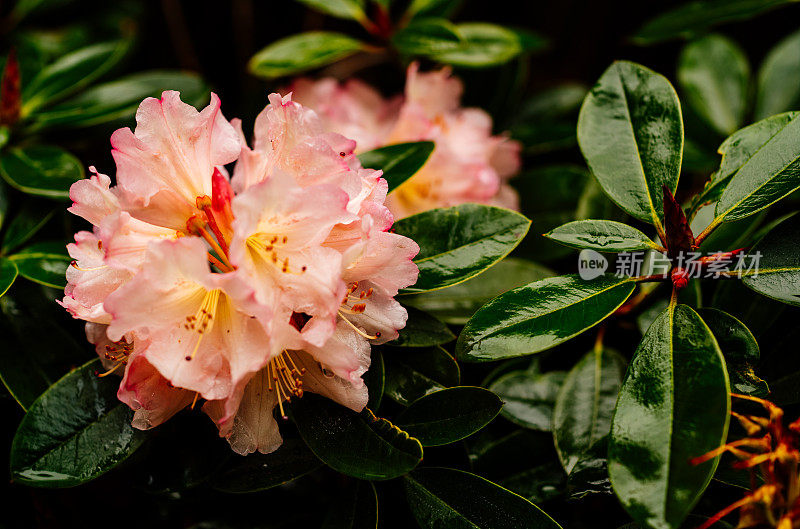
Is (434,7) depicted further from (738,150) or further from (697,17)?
(738,150)

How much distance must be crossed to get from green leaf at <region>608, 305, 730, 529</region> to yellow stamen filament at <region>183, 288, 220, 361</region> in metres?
0.51

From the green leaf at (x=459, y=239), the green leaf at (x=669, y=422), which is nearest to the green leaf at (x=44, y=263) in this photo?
the green leaf at (x=459, y=239)

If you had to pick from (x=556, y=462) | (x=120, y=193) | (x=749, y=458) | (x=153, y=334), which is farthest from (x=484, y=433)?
(x=120, y=193)

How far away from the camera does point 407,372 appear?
96 centimetres

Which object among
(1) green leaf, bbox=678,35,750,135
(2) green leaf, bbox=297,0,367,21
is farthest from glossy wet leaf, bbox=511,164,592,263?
(2) green leaf, bbox=297,0,367,21

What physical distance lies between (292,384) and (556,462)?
48 cm

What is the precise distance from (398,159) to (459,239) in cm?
20

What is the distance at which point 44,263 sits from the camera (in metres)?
1.03

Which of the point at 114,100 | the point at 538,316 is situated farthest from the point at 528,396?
the point at 114,100

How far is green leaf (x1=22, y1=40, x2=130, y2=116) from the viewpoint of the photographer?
4.35 ft

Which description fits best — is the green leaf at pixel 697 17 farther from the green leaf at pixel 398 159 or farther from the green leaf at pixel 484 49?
the green leaf at pixel 398 159

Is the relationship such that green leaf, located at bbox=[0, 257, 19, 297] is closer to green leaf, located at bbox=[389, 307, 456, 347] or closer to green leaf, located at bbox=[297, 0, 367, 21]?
green leaf, located at bbox=[389, 307, 456, 347]

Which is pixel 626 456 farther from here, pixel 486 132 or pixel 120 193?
pixel 486 132

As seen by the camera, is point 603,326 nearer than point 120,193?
No
